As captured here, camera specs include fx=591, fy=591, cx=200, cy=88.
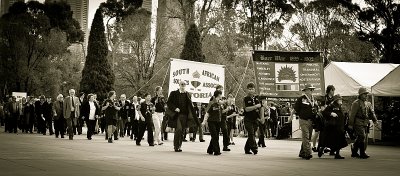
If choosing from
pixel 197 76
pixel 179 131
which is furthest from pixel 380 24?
pixel 179 131

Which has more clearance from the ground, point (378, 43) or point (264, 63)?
point (378, 43)

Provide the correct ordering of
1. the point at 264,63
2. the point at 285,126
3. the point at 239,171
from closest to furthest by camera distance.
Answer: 1. the point at 239,171
2. the point at 264,63
3. the point at 285,126

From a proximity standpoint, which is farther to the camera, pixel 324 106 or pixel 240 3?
pixel 240 3

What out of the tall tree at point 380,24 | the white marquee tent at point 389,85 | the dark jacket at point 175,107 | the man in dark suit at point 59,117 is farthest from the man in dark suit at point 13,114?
the tall tree at point 380,24

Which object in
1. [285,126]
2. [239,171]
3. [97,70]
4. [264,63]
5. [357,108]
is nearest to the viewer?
[239,171]

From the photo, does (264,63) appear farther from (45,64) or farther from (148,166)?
(45,64)

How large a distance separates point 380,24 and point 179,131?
35996 millimetres

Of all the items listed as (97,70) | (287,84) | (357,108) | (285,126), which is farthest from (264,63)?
(97,70)

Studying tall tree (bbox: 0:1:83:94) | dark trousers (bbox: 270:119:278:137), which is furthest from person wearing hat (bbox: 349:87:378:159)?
tall tree (bbox: 0:1:83:94)

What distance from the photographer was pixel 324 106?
16.8 metres

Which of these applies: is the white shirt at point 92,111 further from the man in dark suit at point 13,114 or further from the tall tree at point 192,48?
the tall tree at point 192,48

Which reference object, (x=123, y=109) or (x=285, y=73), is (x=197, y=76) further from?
(x=123, y=109)

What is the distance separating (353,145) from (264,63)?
8634 millimetres

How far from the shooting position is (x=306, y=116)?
14.9 metres
